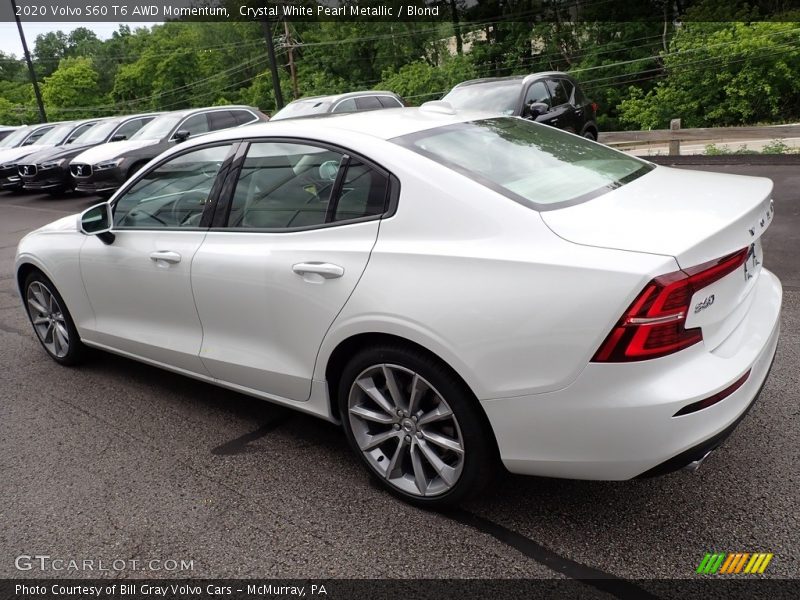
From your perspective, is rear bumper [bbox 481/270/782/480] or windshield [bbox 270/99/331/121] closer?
rear bumper [bbox 481/270/782/480]

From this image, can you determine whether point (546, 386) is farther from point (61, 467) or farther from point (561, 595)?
point (61, 467)

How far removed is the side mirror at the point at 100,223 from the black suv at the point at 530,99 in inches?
253

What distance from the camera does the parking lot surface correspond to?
2.56 metres

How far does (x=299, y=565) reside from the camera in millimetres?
2594

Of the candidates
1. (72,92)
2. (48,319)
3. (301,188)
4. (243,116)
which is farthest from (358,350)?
(72,92)

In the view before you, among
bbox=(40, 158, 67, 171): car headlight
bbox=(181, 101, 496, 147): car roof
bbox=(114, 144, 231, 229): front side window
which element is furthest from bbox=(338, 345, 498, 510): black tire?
bbox=(40, 158, 67, 171): car headlight

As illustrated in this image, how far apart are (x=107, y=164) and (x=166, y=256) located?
10987mm

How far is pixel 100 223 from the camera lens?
13.1 ft

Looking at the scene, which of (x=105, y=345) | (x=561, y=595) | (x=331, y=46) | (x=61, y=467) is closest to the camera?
(x=561, y=595)

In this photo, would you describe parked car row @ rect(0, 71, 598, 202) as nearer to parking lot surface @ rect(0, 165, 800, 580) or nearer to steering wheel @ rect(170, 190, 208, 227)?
steering wheel @ rect(170, 190, 208, 227)

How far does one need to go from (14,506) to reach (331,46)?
63.9m

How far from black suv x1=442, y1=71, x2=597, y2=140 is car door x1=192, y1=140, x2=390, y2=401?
6.70 meters

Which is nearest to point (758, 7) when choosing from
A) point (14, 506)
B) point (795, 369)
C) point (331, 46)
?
point (331, 46)

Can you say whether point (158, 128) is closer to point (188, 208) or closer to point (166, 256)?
point (188, 208)
